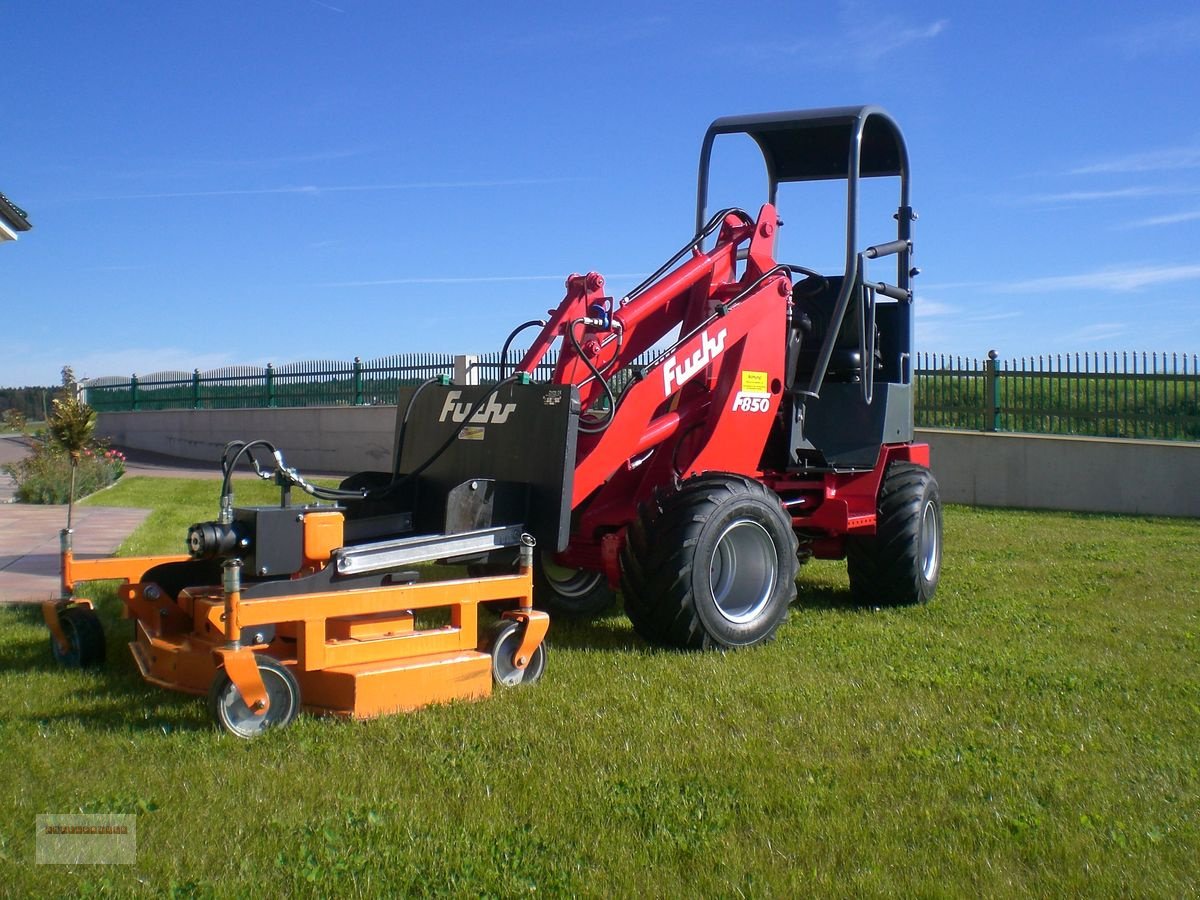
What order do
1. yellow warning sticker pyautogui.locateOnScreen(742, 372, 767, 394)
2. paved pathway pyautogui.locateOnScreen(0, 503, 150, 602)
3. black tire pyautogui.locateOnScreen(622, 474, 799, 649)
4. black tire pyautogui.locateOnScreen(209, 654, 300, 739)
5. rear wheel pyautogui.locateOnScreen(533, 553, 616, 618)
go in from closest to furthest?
1. black tire pyautogui.locateOnScreen(209, 654, 300, 739)
2. black tire pyautogui.locateOnScreen(622, 474, 799, 649)
3. yellow warning sticker pyautogui.locateOnScreen(742, 372, 767, 394)
4. rear wheel pyautogui.locateOnScreen(533, 553, 616, 618)
5. paved pathway pyautogui.locateOnScreen(0, 503, 150, 602)

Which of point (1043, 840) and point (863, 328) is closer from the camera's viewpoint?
point (1043, 840)

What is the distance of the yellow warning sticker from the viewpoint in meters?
7.24

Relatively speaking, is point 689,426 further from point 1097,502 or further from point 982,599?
point 1097,502

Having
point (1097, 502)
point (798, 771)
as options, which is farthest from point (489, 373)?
point (798, 771)

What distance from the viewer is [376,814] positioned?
394 cm

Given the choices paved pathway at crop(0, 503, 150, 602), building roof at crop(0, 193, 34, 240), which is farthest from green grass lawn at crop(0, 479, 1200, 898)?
building roof at crop(0, 193, 34, 240)

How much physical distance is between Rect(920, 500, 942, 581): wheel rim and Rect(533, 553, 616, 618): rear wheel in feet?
8.21

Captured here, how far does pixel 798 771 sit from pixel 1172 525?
11.9 meters

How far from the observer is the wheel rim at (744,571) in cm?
682

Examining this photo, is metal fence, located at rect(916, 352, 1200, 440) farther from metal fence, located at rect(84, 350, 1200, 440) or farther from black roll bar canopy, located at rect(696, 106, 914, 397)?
black roll bar canopy, located at rect(696, 106, 914, 397)

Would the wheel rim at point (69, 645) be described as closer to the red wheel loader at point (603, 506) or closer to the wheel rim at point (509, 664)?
the red wheel loader at point (603, 506)

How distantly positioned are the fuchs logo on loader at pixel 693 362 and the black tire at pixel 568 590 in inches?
57.6

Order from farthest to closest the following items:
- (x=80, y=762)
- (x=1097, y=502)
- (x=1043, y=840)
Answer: (x=1097, y=502), (x=80, y=762), (x=1043, y=840)

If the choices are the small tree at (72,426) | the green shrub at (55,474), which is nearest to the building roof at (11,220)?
the small tree at (72,426)
